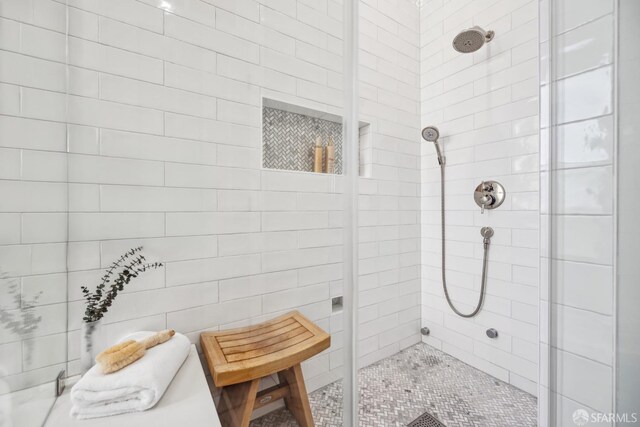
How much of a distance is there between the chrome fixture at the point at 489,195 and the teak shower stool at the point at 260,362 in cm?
123

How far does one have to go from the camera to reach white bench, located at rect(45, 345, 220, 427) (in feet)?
1.65

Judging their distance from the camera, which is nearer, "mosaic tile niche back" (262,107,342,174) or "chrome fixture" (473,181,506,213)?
"mosaic tile niche back" (262,107,342,174)

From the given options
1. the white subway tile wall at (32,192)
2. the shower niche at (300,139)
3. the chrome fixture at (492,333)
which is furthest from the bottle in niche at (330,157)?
the chrome fixture at (492,333)

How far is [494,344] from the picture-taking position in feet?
4.60

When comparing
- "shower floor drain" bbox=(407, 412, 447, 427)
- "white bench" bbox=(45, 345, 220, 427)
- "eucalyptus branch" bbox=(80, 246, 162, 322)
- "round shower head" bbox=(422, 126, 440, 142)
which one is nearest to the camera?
"white bench" bbox=(45, 345, 220, 427)

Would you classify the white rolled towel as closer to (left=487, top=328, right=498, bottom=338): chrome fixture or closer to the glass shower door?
the glass shower door

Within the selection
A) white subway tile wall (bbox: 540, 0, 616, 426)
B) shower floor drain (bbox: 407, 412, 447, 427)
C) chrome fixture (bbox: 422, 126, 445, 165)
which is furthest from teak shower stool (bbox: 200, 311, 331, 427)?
chrome fixture (bbox: 422, 126, 445, 165)

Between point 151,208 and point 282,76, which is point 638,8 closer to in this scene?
point 282,76

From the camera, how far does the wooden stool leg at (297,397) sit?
2.02ft

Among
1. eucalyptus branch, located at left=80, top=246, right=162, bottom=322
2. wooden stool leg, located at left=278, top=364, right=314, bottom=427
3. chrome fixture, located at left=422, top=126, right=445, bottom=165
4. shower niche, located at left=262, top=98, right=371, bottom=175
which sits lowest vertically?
wooden stool leg, located at left=278, top=364, right=314, bottom=427

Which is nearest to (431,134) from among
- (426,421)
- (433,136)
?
(433,136)

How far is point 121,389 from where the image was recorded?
0.52m

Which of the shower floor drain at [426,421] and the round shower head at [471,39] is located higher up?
the round shower head at [471,39]

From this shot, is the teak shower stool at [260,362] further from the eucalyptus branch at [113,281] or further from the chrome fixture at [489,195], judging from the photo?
the chrome fixture at [489,195]
